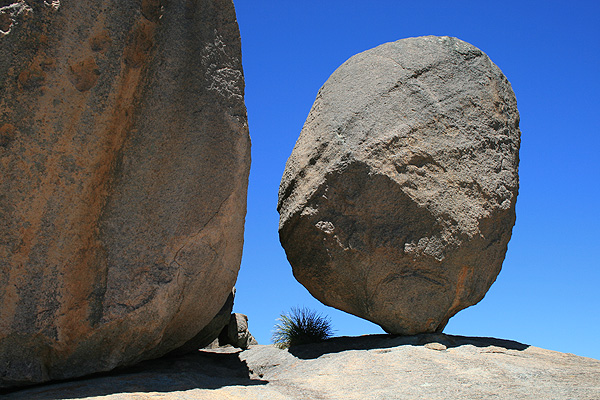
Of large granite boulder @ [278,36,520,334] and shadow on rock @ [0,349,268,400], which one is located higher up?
large granite boulder @ [278,36,520,334]

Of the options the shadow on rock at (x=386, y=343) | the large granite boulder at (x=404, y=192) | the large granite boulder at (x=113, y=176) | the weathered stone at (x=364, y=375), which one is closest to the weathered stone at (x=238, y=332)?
the weathered stone at (x=364, y=375)

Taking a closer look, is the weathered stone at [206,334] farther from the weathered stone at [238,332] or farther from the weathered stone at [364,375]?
the weathered stone at [238,332]

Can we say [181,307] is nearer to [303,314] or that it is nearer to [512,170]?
[303,314]

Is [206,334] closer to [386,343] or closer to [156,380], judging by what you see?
[156,380]

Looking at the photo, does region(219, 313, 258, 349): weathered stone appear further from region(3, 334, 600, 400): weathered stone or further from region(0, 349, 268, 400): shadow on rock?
region(0, 349, 268, 400): shadow on rock

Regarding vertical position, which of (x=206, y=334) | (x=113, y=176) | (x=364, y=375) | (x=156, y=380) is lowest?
(x=156, y=380)

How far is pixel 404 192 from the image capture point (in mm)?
6051

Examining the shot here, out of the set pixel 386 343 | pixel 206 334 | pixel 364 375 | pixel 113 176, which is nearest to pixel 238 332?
pixel 206 334

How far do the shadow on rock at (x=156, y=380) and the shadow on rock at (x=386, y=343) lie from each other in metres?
0.74

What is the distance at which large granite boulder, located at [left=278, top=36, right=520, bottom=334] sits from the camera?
6094 millimetres

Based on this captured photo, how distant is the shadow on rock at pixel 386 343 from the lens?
20.2 feet

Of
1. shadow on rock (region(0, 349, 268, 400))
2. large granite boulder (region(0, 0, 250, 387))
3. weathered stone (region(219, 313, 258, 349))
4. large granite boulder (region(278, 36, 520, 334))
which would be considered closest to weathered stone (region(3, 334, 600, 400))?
shadow on rock (region(0, 349, 268, 400))

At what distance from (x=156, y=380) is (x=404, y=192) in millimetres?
2786

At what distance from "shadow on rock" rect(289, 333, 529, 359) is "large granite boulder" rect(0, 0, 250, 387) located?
1.61 meters
